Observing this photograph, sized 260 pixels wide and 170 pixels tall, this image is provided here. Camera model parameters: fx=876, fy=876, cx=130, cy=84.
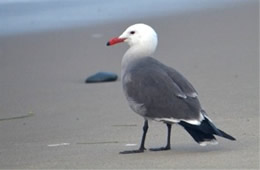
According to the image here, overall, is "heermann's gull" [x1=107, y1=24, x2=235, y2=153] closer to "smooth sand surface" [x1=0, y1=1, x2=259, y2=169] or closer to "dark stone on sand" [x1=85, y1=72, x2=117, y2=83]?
"smooth sand surface" [x1=0, y1=1, x2=259, y2=169]

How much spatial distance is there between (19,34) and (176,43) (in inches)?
138

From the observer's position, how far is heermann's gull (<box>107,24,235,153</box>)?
22.5ft

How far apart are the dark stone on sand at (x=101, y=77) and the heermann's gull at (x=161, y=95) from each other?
10.6ft

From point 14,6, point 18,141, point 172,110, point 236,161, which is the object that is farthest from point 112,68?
point 14,6

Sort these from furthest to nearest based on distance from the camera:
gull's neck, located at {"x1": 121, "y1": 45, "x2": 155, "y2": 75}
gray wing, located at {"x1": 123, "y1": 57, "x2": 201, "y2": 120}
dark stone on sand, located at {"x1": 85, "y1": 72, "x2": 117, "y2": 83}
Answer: dark stone on sand, located at {"x1": 85, "y1": 72, "x2": 117, "y2": 83} → gull's neck, located at {"x1": 121, "y1": 45, "x2": 155, "y2": 75} → gray wing, located at {"x1": 123, "y1": 57, "x2": 201, "y2": 120}

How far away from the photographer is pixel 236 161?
6355 mm

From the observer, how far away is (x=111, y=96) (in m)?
9.95

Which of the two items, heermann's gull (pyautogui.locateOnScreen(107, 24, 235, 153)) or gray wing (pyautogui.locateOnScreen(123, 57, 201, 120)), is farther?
gray wing (pyautogui.locateOnScreen(123, 57, 201, 120))

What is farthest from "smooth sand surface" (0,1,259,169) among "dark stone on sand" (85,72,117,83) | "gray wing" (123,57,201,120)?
"gray wing" (123,57,201,120)

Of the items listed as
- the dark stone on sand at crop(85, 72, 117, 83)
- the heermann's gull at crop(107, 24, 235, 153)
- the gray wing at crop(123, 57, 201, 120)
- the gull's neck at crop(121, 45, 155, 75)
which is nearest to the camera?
the heermann's gull at crop(107, 24, 235, 153)

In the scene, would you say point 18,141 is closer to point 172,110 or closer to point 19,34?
point 172,110

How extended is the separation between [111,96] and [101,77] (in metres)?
0.98

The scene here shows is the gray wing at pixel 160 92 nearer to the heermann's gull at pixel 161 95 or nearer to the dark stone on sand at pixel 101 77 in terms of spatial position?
the heermann's gull at pixel 161 95

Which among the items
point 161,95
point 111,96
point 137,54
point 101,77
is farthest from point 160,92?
point 101,77
